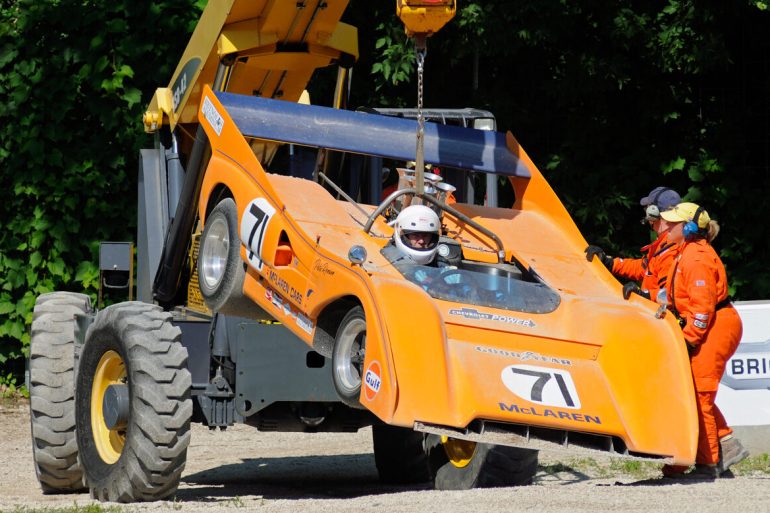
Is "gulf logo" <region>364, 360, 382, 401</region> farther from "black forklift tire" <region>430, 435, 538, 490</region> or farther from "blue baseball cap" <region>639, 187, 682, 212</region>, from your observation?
"blue baseball cap" <region>639, 187, 682, 212</region>

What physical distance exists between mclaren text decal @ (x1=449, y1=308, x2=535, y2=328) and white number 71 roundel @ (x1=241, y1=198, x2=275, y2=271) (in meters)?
1.39

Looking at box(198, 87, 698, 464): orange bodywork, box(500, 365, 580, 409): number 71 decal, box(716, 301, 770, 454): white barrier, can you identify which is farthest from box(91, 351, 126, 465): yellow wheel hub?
box(716, 301, 770, 454): white barrier

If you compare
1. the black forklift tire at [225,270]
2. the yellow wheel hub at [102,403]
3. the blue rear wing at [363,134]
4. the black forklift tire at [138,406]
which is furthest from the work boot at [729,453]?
the yellow wheel hub at [102,403]

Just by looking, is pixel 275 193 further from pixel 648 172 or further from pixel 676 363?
pixel 648 172

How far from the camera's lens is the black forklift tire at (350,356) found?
334 inches

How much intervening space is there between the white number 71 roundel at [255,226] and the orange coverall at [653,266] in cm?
255

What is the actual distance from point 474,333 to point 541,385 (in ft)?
1.61

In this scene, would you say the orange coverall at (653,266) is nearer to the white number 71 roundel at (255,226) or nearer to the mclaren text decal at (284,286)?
the mclaren text decal at (284,286)

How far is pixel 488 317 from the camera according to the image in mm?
8633

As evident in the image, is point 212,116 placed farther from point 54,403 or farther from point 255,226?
point 54,403

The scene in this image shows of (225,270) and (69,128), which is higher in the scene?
(69,128)

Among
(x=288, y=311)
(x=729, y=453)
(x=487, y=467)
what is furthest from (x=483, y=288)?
(x=729, y=453)

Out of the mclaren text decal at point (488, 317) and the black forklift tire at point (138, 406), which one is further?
the black forklift tire at point (138, 406)

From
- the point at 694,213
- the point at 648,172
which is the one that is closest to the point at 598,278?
the point at 694,213
